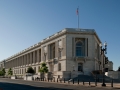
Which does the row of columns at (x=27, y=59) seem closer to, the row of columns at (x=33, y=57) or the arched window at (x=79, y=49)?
the row of columns at (x=33, y=57)

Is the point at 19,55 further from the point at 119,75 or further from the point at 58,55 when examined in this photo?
the point at 119,75

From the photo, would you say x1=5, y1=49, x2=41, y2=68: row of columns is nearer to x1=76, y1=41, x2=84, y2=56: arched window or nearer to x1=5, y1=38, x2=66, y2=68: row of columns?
x1=5, y1=38, x2=66, y2=68: row of columns

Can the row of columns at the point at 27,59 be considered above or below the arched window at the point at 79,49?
below

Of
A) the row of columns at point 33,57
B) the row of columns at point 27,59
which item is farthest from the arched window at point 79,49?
the row of columns at point 27,59

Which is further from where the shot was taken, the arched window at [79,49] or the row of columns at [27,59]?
the row of columns at [27,59]

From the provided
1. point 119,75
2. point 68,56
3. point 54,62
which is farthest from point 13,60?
point 119,75

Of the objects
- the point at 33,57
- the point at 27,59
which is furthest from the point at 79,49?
the point at 27,59

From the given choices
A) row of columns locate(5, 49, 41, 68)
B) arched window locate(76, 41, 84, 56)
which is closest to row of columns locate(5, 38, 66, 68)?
row of columns locate(5, 49, 41, 68)

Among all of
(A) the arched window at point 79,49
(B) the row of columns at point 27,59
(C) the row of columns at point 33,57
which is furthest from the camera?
(B) the row of columns at point 27,59

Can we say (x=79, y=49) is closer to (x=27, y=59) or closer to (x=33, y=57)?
(x=33, y=57)

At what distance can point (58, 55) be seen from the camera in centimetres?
8675

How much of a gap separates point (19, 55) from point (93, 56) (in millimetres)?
85052

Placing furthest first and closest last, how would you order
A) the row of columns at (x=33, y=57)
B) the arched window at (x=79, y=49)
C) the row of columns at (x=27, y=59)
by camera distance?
the row of columns at (x=27, y=59) → the row of columns at (x=33, y=57) → the arched window at (x=79, y=49)

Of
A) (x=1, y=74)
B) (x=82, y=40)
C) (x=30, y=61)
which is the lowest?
(x=1, y=74)
